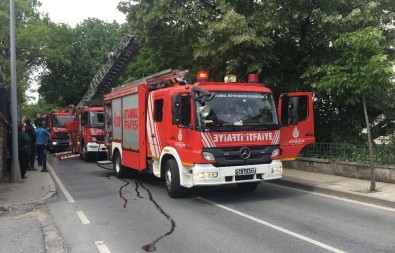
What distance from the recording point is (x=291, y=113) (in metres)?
10.2

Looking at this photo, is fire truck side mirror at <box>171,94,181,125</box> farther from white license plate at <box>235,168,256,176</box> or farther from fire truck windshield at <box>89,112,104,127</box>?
fire truck windshield at <box>89,112,104,127</box>

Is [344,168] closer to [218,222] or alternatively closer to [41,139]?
[218,222]

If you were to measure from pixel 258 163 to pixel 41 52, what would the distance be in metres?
29.0

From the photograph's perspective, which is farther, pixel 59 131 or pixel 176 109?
pixel 59 131

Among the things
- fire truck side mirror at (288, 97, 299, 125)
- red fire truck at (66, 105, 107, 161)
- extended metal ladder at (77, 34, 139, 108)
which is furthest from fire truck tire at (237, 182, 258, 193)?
extended metal ladder at (77, 34, 139, 108)

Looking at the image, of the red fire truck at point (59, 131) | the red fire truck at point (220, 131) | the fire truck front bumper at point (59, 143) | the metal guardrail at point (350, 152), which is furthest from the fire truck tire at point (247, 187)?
the fire truck front bumper at point (59, 143)

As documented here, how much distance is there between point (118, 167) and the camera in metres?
14.0

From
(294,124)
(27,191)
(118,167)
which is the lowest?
(27,191)

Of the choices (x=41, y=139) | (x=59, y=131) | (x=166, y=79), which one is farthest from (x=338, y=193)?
(x=59, y=131)

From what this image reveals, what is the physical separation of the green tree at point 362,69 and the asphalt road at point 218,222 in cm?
224

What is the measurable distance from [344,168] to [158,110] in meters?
5.35

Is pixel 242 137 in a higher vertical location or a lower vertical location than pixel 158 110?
lower

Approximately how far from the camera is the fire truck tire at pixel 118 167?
13.8 metres

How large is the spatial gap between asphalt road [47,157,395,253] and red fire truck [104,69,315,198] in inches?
23.6
